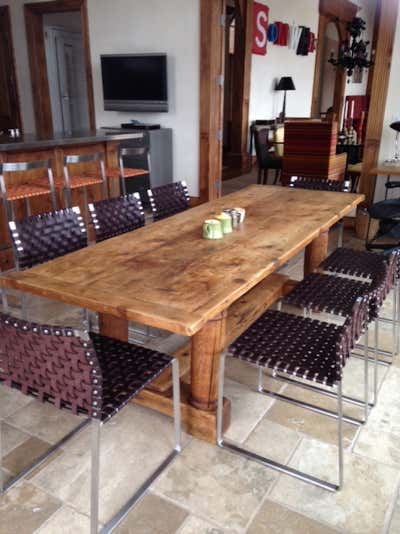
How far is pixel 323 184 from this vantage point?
354cm

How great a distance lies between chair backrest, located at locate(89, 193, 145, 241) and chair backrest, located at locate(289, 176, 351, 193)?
139 cm

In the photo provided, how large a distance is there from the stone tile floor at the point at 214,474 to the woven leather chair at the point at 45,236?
2.15 feet

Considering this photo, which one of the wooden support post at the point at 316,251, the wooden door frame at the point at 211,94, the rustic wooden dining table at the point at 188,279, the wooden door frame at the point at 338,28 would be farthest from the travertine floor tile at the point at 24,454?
the wooden door frame at the point at 338,28

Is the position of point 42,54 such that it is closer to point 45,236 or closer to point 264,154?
point 264,154

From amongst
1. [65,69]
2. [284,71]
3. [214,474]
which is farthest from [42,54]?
[214,474]

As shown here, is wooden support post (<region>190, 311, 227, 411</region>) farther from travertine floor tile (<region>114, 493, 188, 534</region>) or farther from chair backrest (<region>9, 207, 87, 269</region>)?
chair backrest (<region>9, 207, 87, 269</region>)

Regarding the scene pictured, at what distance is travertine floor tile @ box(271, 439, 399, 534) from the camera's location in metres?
1.59

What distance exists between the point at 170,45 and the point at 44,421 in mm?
4597

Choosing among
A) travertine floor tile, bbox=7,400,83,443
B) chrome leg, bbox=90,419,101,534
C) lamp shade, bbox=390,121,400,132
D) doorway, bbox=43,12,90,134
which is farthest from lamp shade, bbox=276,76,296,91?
chrome leg, bbox=90,419,101,534

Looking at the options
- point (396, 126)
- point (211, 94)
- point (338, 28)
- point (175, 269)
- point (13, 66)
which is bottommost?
point (175, 269)

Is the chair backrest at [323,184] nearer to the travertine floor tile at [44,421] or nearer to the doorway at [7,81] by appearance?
the travertine floor tile at [44,421]

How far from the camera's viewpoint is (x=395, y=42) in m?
4.23

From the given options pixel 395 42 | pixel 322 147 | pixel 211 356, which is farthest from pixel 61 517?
pixel 395 42

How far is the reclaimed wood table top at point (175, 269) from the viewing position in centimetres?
150
